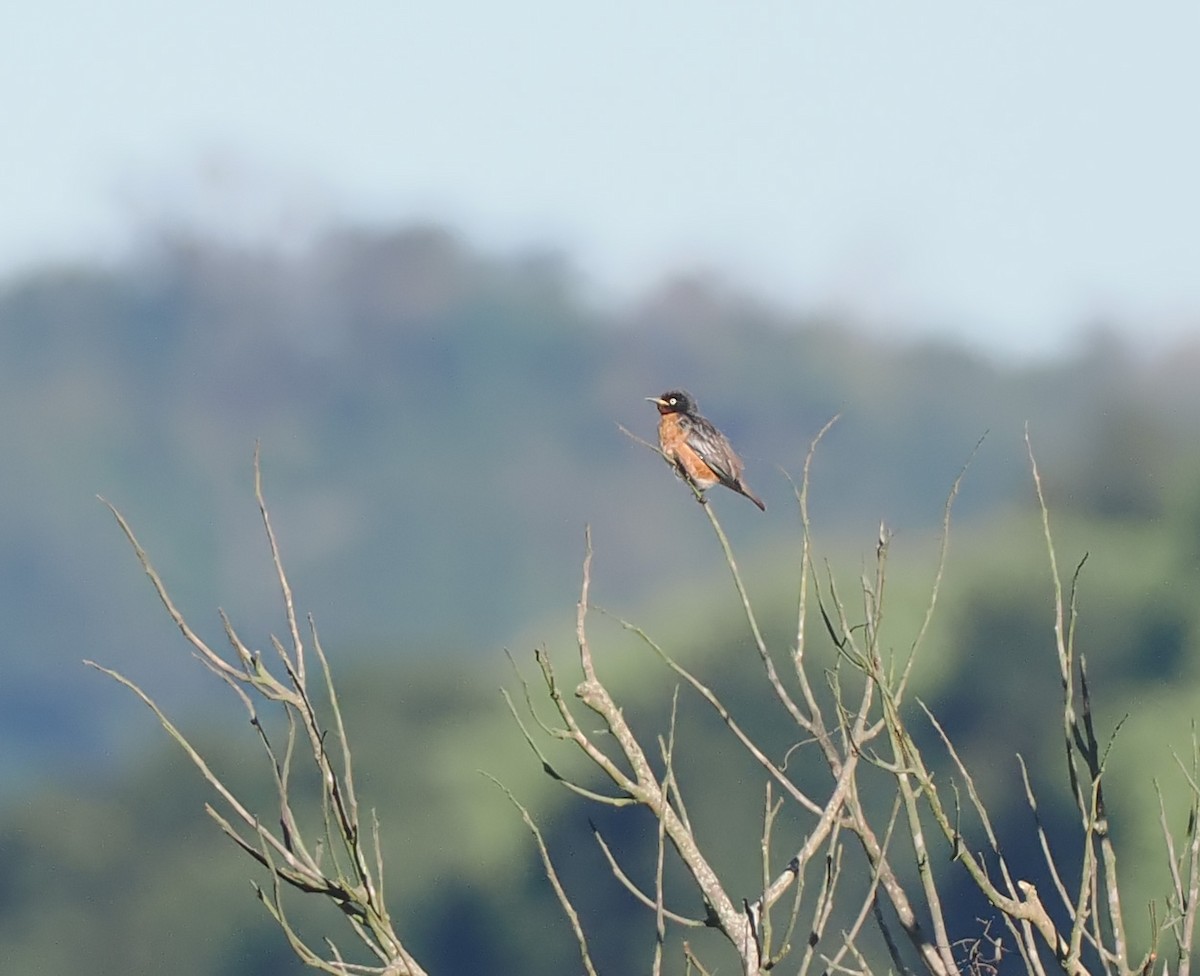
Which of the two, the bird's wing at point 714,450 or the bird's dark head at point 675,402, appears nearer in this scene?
the bird's wing at point 714,450

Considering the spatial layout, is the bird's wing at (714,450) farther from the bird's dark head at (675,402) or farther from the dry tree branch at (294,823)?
the dry tree branch at (294,823)

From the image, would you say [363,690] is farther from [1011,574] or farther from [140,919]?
[1011,574]

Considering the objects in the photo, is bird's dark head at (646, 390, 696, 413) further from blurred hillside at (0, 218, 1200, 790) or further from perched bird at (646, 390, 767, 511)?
blurred hillside at (0, 218, 1200, 790)

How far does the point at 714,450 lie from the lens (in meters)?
9.97

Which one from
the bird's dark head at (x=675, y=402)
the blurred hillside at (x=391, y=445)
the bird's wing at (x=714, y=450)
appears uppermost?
the bird's dark head at (x=675, y=402)

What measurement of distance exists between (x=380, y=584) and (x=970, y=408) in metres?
11.6

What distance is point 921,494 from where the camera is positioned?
123ft

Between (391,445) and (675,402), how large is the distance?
125 ft

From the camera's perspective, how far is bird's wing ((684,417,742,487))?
32.6 feet

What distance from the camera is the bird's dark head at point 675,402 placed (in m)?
10.3

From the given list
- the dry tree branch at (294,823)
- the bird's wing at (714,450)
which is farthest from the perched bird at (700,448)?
the dry tree branch at (294,823)

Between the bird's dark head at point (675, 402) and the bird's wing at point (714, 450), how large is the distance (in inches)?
4.8

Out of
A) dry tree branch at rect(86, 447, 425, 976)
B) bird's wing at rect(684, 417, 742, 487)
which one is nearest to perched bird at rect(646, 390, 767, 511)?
bird's wing at rect(684, 417, 742, 487)

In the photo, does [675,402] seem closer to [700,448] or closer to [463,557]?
[700,448]
